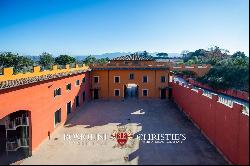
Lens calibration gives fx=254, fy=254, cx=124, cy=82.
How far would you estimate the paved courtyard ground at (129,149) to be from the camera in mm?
16734

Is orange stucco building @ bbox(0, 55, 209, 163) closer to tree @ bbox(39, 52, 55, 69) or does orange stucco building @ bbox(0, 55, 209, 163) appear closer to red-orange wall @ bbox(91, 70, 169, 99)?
red-orange wall @ bbox(91, 70, 169, 99)

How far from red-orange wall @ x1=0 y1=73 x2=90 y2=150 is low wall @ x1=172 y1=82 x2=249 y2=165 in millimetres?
13104

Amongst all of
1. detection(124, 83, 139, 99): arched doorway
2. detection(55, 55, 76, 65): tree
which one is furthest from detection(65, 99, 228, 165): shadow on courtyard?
detection(55, 55, 76, 65): tree

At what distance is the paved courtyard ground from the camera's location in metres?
16.7

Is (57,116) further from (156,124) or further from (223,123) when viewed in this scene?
(223,123)

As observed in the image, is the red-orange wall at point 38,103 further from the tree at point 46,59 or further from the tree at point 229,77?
the tree at point 46,59

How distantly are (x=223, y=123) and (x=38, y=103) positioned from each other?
43.7ft

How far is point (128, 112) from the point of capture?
1219 inches

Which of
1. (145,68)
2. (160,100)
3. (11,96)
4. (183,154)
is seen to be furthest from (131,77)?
(11,96)

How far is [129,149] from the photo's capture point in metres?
18.6

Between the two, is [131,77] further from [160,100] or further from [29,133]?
[29,133]

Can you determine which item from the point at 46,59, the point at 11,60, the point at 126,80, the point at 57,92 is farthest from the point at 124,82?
the point at 46,59

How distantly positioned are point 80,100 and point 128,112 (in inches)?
286

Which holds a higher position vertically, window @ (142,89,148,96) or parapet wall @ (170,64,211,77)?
parapet wall @ (170,64,211,77)
